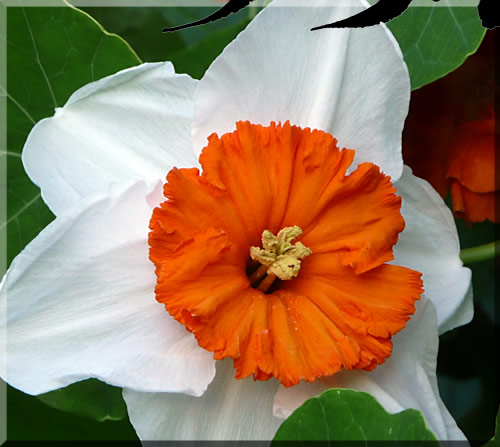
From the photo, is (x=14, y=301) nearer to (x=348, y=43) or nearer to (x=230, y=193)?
(x=230, y=193)

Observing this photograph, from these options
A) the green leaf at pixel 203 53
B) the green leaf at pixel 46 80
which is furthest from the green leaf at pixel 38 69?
the green leaf at pixel 203 53

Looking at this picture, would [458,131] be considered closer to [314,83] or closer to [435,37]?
[435,37]

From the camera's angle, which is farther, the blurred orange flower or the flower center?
the blurred orange flower

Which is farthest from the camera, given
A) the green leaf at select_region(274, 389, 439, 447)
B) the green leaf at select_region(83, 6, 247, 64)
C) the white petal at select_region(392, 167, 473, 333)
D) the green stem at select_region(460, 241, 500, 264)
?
the green leaf at select_region(83, 6, 247, 64)

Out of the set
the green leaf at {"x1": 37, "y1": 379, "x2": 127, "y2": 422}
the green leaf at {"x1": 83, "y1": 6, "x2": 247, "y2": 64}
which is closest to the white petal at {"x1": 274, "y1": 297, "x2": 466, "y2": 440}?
the green leaf at {"x1": 37, "y1": 379, "x2": 127, "y2": 422}

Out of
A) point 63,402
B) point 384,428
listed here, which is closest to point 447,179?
point 384,428

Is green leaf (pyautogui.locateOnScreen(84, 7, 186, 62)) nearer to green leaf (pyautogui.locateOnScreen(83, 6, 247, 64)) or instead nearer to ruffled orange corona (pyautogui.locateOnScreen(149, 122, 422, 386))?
green leaf (pyautogui.locateOnScreen(83, 6, 247, 64))

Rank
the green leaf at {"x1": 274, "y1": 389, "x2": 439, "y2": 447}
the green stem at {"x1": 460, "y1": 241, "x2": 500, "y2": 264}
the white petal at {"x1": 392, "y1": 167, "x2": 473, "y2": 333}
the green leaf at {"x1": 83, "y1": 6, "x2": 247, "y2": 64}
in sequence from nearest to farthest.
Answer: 1. the green leaf at {"x1": 274, "y1": 389, "x2": 439, "y2": 447}
2. the white petal at {"x1": 392, "y1": 167, "x2": 473, "y2": 333}
3. the green stem at {"x1": 460, "y1": 241, "x2": 500, "y2": 264}
4. the green leaf at {"x1": 83, "y1": 6, "x2": 247, "y2": 64}
